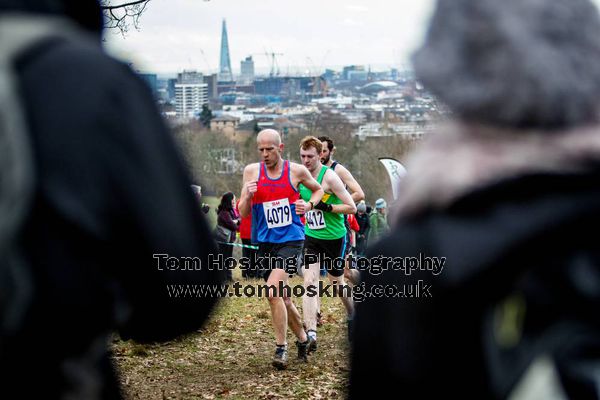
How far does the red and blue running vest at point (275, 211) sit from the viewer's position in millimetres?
8969

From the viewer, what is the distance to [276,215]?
896 centimetres

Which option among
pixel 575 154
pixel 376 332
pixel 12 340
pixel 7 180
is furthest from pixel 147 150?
pixel 575 154

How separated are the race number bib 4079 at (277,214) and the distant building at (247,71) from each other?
7358cm

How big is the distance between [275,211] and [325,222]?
1483mm

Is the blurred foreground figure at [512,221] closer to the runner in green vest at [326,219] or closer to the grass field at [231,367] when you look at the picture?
the grass field at [231,367]

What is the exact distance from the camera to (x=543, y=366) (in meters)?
1.70

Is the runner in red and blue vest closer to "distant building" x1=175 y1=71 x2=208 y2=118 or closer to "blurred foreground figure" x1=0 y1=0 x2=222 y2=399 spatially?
"blurred foreground figure" x1=0 y1=0 x2=222 y2=399

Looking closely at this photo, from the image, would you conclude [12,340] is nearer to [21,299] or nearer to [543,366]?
[21,299]

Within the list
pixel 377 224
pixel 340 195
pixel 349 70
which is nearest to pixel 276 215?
pixel 340 195

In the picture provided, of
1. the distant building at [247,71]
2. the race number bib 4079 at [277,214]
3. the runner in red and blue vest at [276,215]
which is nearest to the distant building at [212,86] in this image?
the distant building at [247,71]

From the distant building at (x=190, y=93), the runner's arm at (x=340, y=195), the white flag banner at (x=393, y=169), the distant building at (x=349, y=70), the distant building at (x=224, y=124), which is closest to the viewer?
the runner's arm at (x=340, y=195)

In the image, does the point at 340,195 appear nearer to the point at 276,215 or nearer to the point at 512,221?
the point at 276,215

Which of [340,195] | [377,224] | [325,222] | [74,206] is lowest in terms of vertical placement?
[377,224]

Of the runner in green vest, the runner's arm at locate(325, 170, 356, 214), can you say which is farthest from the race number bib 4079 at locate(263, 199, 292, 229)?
the runner's arm at locate(325, 170, 356, 214)
